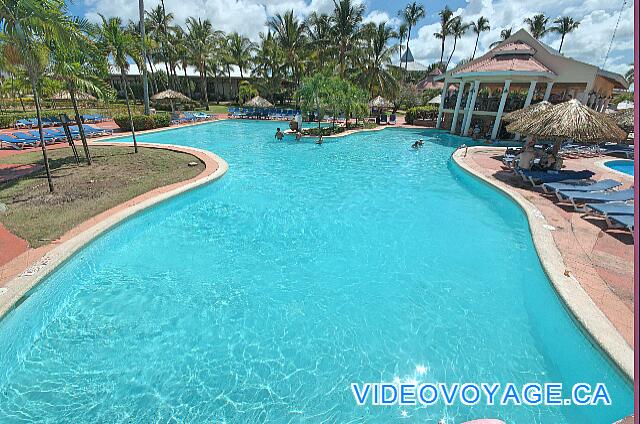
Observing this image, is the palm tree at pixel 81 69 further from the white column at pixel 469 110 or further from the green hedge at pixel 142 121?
the white column at pixel 469 110

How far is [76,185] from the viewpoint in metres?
10.4

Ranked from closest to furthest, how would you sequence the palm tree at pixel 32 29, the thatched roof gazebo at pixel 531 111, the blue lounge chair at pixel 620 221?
1. the blue lounge chair at pixel 620 221
2. the palm tree at pixel 32 29
3. the thatched roof gazebo at pixel 531 111

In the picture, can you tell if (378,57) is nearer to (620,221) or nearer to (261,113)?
(261,113)

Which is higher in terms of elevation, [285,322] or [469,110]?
[469,110]

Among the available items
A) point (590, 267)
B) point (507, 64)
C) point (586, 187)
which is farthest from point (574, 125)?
point (507, 64)

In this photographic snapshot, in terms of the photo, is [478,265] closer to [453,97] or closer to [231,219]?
[231,219]

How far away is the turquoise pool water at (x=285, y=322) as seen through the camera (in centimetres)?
411

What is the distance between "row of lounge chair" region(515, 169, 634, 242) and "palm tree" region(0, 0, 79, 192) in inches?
581

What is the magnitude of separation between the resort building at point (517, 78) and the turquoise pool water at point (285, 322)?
16758mm

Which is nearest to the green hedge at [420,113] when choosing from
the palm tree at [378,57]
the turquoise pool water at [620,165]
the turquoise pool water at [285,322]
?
the palm tree at [378,57]

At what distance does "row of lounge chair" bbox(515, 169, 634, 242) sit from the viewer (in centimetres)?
786

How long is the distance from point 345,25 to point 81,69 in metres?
27.5

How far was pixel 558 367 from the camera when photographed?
4629mm

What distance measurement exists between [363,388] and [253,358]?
1.70 m
